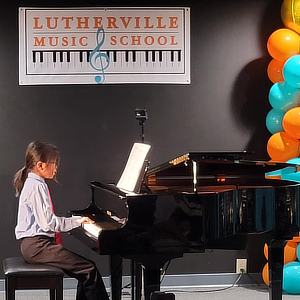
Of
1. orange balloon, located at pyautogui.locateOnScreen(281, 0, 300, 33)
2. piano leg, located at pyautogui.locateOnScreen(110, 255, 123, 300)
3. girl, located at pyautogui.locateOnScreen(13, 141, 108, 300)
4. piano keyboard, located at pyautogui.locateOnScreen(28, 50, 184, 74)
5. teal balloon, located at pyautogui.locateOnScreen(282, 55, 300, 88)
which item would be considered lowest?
piano leg, located at pyautogui.locateOnScreen(110, 255, 123, 300)

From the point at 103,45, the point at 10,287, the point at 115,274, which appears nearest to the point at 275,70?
the point at 103,45

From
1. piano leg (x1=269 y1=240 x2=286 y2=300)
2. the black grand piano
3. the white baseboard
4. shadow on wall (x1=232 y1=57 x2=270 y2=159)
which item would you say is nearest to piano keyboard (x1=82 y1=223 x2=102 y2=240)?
the black grand piano

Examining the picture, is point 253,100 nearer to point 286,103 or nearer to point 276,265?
point 286,103

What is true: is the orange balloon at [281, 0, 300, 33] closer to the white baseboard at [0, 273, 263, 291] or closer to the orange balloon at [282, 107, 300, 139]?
the orange balloon at [282, 107, 300, 139]

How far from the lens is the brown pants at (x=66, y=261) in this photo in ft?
12.3

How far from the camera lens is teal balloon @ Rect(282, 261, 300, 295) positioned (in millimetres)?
4828

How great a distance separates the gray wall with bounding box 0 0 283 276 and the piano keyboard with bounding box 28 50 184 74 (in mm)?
139

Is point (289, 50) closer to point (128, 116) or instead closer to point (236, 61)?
point (236, 61)

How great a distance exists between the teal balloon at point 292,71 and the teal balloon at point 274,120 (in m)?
0.37

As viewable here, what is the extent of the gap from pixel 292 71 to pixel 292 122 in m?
0.38

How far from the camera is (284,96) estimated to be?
187 inches

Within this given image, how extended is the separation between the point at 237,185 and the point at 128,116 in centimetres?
149

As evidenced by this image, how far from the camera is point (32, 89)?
5145 mm

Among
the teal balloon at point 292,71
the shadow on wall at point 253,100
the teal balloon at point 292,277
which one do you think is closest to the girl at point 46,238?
the teal balloon at point 292,277
